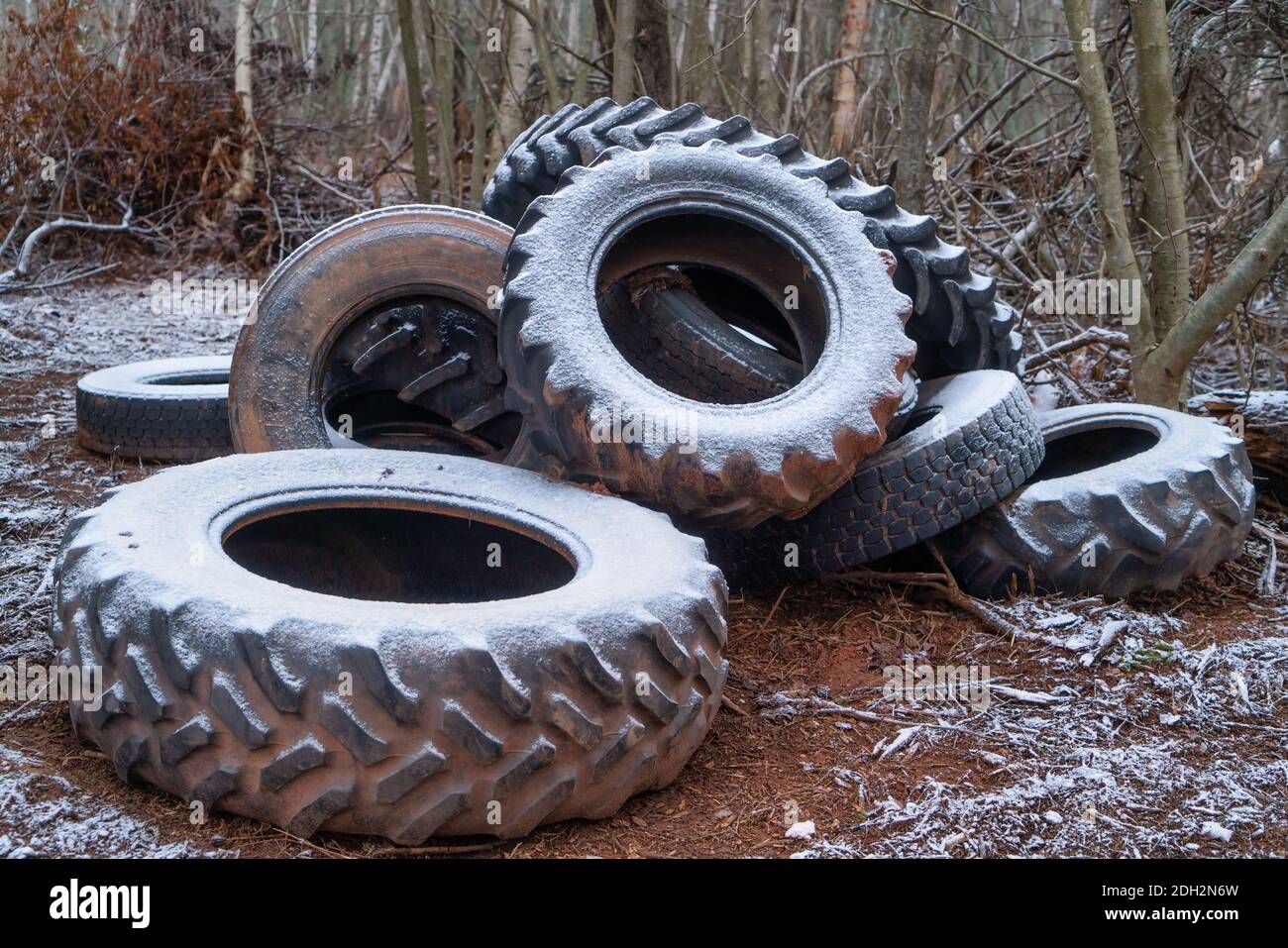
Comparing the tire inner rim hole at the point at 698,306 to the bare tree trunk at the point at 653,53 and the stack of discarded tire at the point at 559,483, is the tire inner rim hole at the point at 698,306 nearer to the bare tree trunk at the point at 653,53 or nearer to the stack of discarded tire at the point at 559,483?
the stack of discarded tire at the point at 559,483

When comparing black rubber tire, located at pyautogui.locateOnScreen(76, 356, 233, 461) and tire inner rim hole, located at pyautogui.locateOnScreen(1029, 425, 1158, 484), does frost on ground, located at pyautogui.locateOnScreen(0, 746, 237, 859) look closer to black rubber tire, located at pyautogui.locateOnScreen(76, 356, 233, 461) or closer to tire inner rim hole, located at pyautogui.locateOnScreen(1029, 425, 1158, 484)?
black rubber tire, located at pyautogui.locateOnScreen(76, 356, 233, 461)

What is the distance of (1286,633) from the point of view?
387 cm

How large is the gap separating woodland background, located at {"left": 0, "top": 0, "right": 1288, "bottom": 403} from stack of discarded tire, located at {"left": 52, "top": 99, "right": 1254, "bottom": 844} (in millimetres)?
1455

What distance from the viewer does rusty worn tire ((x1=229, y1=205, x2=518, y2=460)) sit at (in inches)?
167

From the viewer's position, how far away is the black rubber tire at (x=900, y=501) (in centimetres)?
→ 376

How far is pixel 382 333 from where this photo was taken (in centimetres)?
454

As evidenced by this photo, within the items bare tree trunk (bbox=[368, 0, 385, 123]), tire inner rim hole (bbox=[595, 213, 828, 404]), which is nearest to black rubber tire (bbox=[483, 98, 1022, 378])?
tire inner rim hole (bbox=[595, 213, 828, 404])

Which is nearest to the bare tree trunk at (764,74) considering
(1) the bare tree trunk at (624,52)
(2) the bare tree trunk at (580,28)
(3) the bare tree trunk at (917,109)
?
(1) the bare tree trunk at (624,52)

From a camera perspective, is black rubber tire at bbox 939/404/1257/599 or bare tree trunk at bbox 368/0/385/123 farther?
bare tree trunk at bbox 368/0/385/123

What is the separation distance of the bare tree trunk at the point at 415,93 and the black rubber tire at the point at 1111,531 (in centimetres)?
529

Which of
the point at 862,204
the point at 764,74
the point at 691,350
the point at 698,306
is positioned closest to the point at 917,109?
the point at 764,74
